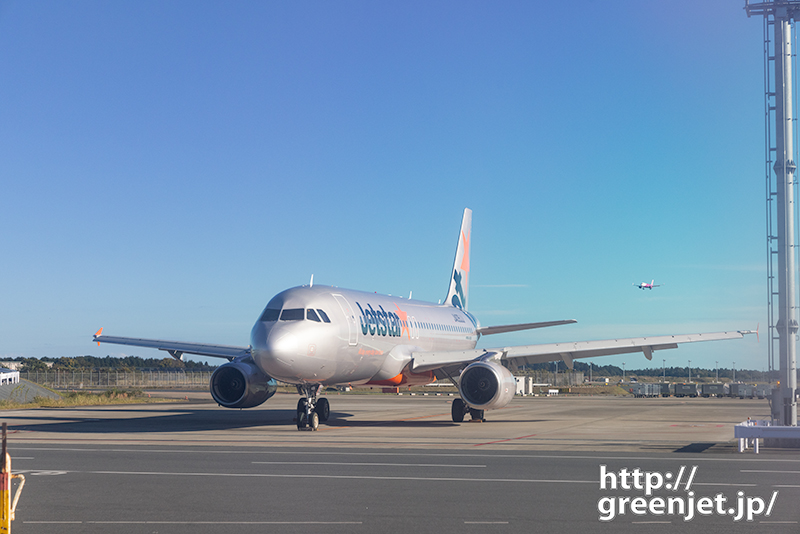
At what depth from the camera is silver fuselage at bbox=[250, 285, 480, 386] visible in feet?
68.0

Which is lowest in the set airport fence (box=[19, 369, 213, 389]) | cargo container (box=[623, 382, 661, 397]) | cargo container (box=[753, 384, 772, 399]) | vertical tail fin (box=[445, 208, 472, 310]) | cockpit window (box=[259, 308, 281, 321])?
airport fence (box=[19, 369, 213, 389])

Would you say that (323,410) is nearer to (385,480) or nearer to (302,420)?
(302,420)

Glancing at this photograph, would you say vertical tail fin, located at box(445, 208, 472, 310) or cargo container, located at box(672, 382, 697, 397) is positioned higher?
vertical tail fin, located at box(445, 208, 472, 310)

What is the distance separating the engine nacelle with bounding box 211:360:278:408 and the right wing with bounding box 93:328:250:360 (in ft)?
9.54

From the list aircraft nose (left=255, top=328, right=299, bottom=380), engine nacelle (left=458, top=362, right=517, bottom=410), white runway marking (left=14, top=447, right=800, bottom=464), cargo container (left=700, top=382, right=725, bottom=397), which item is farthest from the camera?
cargo container (left=700, top=382, right=725, bottom=397)

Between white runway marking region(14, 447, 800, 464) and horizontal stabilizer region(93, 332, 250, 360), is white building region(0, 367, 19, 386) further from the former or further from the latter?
white runway marking region(14, 447, 800, 464)

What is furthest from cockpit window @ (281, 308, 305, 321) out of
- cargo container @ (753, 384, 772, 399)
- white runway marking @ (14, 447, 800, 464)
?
cargo container @ (753, 384, 772, 399)

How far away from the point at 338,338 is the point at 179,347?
9413mm

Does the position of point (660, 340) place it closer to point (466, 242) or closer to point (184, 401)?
point (466, 242)

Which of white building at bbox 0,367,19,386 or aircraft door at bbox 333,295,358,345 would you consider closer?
aircraft door at bbox 333,295,358,345

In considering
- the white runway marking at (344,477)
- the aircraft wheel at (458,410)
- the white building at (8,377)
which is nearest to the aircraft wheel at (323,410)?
the aircraft wheel at (458,410)

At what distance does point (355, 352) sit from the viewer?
925 inches

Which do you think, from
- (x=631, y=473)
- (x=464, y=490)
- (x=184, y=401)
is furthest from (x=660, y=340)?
(x=184, y=401)

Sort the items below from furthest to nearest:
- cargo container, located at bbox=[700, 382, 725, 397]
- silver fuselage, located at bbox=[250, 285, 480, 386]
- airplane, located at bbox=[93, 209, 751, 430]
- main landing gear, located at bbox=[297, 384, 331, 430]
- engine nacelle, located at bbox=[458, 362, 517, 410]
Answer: cargo container, located at bbox=[700, 382, 725, 397]
engine nacelle, located at bbox=[458, 362, 517, 410]
main landing gear, located at bbox=[297, 384, 331, 430]
airplane, located at bbox=[93, 209, 751, 430]
silver fuselage, located at bbox=[250, 285, 480, 386]
